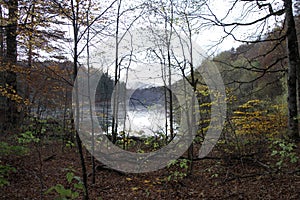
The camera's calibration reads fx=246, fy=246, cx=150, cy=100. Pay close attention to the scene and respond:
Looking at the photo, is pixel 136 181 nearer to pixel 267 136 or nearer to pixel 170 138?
pixel 170 138

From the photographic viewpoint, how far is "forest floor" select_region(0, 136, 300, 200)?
3.79 meters

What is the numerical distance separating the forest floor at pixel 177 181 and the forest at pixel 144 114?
2 centimetres

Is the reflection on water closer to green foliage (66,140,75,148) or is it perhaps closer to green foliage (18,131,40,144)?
green foliage (66,140,75,148)

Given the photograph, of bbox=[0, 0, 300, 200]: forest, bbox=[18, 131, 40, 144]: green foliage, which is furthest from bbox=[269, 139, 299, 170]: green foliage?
bbox=[18, 131, 40, 144]: green foliage

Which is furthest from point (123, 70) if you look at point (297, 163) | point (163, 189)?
point (297, 163)

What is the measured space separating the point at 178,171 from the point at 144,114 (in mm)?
3068

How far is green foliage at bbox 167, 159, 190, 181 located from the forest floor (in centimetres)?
3

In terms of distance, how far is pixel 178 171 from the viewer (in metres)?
5.70

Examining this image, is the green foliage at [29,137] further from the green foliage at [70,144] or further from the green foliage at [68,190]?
the green foliage at [68,190]

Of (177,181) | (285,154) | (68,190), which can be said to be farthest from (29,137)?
(285,154)

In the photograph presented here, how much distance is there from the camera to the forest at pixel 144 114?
14.4ft

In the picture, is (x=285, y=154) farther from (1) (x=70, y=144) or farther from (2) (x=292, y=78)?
→ (1) (x=70, y=144)

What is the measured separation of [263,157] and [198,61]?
3.52 metres

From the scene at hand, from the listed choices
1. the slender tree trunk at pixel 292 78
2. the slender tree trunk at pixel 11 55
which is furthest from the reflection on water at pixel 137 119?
the slender tree trunk at pixel 292 78
